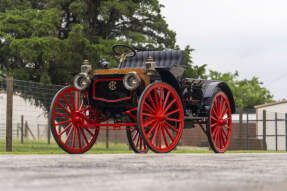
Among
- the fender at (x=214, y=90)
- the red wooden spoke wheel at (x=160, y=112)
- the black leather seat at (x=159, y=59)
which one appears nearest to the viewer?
the red wooden spoke wheel at (x=160, y=112)

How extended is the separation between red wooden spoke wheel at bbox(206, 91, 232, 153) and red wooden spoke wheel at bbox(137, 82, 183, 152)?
1.17m

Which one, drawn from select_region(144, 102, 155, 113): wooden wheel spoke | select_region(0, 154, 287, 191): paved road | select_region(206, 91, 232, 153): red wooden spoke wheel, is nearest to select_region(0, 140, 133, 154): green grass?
select_region(206, 91, 232, 153): red wooden spoke wheel

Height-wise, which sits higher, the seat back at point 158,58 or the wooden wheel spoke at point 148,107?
the seat back at point 158,58

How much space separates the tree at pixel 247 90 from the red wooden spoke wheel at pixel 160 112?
65.8 metres

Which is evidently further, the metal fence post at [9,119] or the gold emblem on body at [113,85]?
the metal fence post at [9,119]

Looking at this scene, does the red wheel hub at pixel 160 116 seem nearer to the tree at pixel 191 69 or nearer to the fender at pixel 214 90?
the fender at pixel 214 90

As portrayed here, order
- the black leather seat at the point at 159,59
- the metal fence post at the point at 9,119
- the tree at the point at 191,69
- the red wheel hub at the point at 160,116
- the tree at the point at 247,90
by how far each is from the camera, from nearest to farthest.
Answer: the red wheel hub at the point at 160,116
the black leather seat at the point at 159,59
the metal fence post at the point at 9,119
the tree at the point at 191,69
the tree at the point at 247,90

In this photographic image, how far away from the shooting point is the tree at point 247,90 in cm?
7553

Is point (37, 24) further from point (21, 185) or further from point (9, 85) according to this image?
point (21, 185)

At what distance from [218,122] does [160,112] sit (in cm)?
219

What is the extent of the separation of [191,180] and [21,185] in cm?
112

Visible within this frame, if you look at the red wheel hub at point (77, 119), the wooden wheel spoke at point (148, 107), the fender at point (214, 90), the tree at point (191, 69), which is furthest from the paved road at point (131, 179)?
the tree at point (191, 69)

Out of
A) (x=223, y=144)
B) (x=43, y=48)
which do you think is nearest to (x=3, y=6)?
(x=43, y=48)

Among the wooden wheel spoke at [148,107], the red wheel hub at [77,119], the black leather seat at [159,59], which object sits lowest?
the red wheel hub at [77,119]
